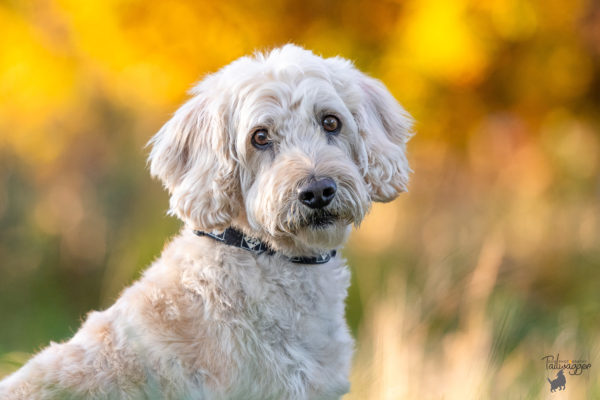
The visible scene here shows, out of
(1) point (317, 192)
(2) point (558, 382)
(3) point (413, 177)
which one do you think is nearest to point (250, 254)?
(1) point (317, 192)

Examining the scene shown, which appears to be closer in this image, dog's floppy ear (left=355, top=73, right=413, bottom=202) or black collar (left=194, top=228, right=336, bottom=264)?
black collar (left=194, top=228, right=336, bottom=264)

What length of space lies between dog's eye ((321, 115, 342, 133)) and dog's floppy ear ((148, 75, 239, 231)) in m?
0.48

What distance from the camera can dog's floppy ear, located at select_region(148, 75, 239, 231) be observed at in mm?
3268

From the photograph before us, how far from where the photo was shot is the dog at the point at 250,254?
9.99ft

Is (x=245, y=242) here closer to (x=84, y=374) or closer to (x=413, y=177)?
(x=84, y=374)

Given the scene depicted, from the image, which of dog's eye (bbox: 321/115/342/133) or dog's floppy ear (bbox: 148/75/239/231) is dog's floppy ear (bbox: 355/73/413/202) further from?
dog's floppy ear (bbox: 148/75/239/231)

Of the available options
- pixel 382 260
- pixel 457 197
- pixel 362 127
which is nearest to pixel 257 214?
pixel 362 127

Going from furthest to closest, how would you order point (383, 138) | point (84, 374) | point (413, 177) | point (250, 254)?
1. point (413, 177)
2. point (383, 138)
3. point (250, 254)
4. point (84, 374)

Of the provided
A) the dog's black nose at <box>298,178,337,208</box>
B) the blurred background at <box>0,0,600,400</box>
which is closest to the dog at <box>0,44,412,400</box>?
the dog's black nose at <box>298,178,337,208</box>

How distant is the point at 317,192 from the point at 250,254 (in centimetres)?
48

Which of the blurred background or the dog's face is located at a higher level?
the blurred background

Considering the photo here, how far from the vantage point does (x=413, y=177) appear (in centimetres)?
844

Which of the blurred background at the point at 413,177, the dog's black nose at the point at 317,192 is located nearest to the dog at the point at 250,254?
the dog's black nose at the point at 317,192

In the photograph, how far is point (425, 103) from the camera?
9.73 metres
